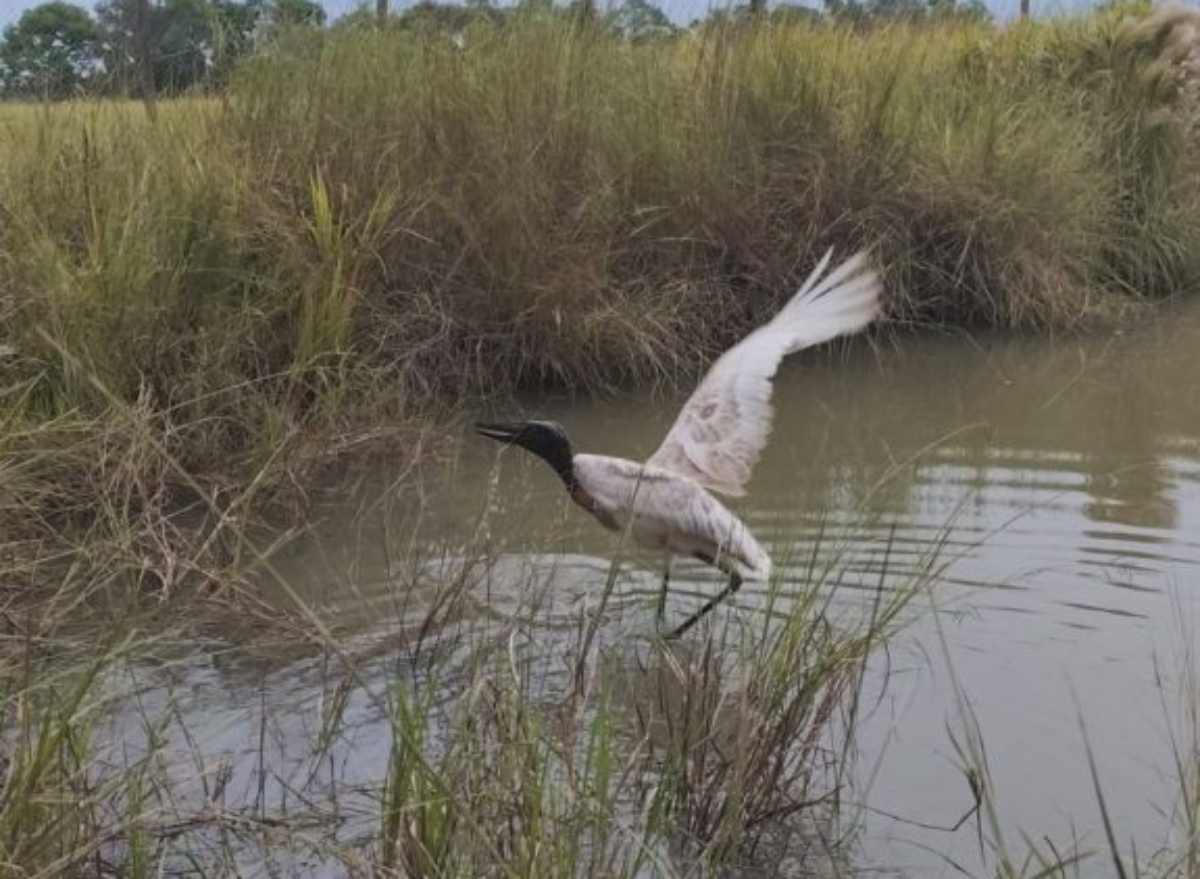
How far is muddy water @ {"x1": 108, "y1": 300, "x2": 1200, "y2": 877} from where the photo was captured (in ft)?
10.7

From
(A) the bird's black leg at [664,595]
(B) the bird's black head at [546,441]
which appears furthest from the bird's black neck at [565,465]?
(A) the bird's black leg at [664,595]

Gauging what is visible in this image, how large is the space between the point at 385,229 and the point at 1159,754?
12.9 ft

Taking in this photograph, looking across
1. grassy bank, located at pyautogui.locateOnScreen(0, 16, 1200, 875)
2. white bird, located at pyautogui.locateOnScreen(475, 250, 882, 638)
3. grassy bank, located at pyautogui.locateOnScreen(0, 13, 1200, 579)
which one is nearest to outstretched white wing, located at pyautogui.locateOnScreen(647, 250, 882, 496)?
white bird, located at pyautogui.locateOnScreen(475, 250, 882, 638)

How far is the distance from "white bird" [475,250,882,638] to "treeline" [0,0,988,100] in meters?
3.11

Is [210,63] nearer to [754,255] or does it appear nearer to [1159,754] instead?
[754,255]

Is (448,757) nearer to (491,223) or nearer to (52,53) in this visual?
(491,223)

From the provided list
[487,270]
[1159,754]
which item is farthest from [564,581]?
[487,270]

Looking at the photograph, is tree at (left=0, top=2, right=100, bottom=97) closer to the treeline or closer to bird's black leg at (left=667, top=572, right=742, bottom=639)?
the treeline

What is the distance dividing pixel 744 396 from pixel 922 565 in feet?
3.32

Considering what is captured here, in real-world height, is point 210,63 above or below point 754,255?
above

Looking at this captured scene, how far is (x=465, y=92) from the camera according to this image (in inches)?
268

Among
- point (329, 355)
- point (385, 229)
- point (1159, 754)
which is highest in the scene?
point (385, 229)

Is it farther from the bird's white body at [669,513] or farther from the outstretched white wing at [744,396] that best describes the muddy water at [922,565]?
the outstretched white wing at [744,396]

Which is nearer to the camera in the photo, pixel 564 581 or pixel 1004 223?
pixel 564 581
